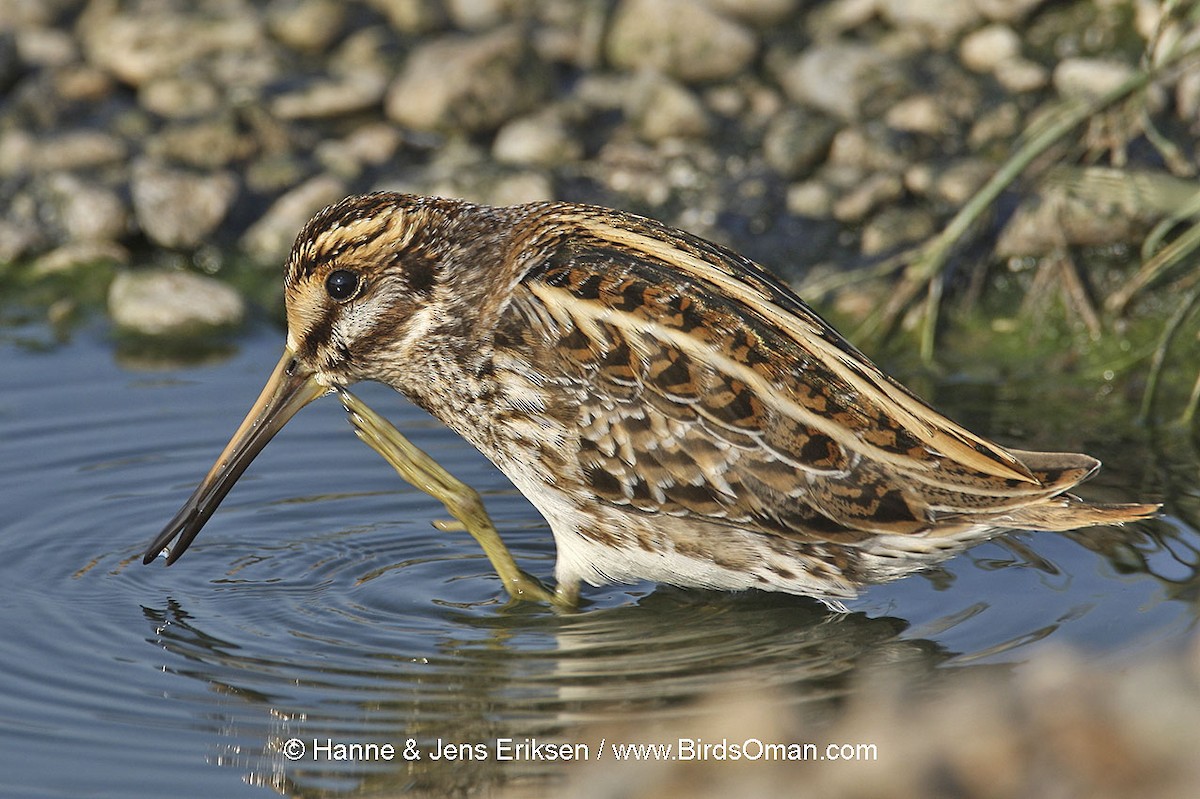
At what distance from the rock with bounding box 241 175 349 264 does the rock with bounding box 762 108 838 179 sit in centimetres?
254

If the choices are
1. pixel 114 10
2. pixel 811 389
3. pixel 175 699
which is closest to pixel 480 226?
pixel 811 389

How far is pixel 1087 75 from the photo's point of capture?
946cm

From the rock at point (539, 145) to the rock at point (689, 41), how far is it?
2.61 ft

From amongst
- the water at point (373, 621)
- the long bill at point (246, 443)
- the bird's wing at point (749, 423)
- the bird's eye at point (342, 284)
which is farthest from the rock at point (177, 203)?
the bird's wing at point (749, 423)

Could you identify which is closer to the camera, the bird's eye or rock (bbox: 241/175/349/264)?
the bird's eye

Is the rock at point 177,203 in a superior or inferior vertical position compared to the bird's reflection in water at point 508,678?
superior

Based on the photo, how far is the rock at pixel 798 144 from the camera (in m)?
9.80

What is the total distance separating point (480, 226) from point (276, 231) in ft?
12.2

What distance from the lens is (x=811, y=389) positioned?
572cm

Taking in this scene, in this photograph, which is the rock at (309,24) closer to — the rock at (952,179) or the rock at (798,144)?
the rock at (798,144)

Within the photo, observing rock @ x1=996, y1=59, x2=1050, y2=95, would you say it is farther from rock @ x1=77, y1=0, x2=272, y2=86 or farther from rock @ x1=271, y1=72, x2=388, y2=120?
rock @ x1=77, y1=0, x2=272, y2=86

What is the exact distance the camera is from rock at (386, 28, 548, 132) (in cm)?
1038

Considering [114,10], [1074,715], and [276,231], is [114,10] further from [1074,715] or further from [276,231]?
[1074,715]

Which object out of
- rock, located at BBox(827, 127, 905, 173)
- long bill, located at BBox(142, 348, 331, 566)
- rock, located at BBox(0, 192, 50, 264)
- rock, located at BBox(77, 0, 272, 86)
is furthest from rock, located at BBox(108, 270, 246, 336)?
rock, located at BBox(827, 127, 905, 173)
